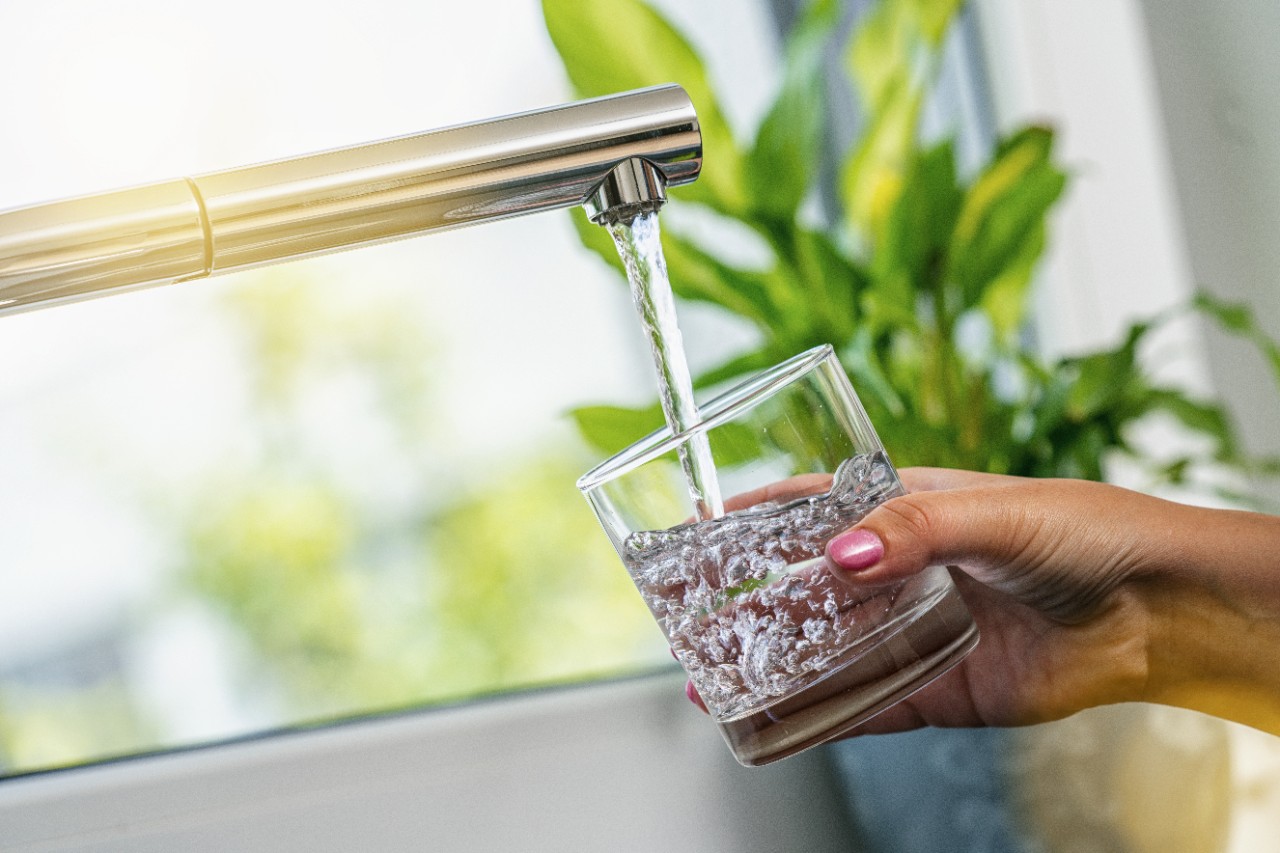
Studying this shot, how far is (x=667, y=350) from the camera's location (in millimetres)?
463

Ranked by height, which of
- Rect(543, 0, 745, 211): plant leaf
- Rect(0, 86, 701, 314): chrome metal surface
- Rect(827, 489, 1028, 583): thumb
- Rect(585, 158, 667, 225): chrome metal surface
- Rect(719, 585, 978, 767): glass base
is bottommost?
Rect(719, 585, 978, 767): glass base

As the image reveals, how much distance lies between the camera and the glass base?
0.47 metres

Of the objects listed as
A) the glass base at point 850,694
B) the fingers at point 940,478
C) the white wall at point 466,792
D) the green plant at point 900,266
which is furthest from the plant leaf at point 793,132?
A: the glass base at point 850,694

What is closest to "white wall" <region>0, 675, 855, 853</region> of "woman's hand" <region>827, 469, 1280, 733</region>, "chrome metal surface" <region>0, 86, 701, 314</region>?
"woman's hand" <region>827, 469, 1280, 733</region>

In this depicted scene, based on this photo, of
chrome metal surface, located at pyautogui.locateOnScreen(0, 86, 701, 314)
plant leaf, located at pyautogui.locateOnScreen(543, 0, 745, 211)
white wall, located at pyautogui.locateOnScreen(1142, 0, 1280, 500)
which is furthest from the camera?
white wall, located at pyautogui.locateOnScreen(1142, 0, 1280, 500)

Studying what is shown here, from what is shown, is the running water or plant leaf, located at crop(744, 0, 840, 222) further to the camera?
plant leaf, located at crop(744, 0, 840, 222)

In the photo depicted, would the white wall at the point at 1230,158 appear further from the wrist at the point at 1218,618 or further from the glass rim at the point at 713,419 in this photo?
the glass rim at the point at 713,419

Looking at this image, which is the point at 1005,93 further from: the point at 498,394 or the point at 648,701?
the point at 648,701

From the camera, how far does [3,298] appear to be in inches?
15.6

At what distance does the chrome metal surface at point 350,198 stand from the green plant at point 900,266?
0.47 m

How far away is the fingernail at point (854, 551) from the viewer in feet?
1.47

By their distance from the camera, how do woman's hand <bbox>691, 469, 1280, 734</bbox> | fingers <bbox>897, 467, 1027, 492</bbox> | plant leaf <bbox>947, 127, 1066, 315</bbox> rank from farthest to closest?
plant leaf <bbox>947, 127, 1066, 315</bbox> < fingers <bbox>897, 467, 1027, 492</bbox> < woman's hand <bbox>691, 469, 1280, 734</bbox>

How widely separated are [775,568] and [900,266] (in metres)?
0.63

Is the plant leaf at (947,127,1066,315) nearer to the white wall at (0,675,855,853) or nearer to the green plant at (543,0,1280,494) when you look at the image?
the green plant at (543,0,1280,494)
